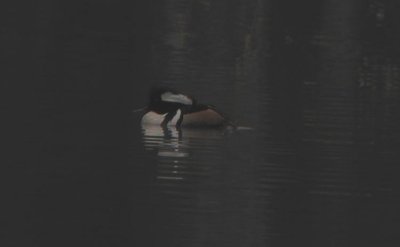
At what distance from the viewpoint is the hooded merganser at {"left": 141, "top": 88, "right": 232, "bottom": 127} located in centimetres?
2756

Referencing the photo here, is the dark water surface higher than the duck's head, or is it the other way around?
the duck's head

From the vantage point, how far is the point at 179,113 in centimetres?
2800

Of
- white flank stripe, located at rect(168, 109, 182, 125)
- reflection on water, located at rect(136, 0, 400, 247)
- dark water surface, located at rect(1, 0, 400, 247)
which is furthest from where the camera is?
white flank stripe, located at rect(168, 109, 182, 125)

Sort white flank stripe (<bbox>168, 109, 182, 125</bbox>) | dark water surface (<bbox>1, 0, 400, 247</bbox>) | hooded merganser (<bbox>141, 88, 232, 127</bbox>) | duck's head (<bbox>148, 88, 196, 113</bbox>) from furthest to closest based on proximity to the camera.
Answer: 1. duck's head (<bbox>148, 88, 196, 113</bbox>)
2. white flank stripe (<bbox>168, 109, 182, 125</bbox>)
3. hooded merganser (<bbox>141, 88, 232, 127</bbox>)
4. dark water surface (<bbox>1, 0, 400, 247</bbox>)

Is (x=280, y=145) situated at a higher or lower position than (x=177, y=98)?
lower

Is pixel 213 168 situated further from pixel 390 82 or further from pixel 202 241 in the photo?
pixel 390 82

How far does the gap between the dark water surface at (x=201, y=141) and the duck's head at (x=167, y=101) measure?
427 mm

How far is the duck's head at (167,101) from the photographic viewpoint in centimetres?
2795

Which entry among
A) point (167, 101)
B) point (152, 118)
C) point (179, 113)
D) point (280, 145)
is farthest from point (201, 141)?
point (167, 101)

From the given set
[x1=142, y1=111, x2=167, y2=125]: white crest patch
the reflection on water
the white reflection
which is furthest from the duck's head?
the reflection on water

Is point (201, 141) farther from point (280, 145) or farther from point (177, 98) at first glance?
point (177, 98)

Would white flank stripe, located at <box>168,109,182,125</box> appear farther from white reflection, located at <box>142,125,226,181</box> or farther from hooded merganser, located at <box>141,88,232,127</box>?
white reflection, located at <box>142,125,226,181</box>

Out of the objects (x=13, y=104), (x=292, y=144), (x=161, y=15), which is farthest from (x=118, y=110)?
(x=161, y=15)

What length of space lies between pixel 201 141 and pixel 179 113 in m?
1.95
